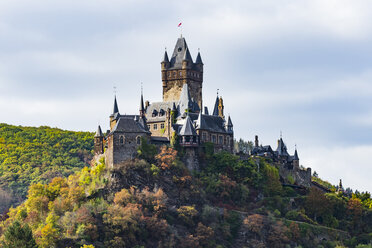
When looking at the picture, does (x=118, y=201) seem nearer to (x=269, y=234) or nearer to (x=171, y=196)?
(x=171, y=196)

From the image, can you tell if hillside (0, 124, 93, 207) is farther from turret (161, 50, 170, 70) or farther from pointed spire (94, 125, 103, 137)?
pointed spire (94, 125, 103, 137)

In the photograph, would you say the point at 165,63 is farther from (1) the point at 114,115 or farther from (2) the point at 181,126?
(2) the point at 181,126

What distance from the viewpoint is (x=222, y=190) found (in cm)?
11238

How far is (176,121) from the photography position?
382ft

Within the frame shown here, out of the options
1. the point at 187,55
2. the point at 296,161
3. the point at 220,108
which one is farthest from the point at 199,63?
the point at 296,161

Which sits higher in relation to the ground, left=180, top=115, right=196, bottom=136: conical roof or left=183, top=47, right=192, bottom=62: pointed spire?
left=183, top=47, right=192, bottom=62: pointed spire

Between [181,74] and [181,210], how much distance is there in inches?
982

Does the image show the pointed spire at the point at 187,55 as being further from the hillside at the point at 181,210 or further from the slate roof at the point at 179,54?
the hillside at the point at 181,210

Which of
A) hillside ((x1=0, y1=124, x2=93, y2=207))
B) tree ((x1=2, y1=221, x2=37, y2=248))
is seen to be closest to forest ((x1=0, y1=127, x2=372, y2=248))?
tree ((x1=2, y1=221, x2=37, y2=248))

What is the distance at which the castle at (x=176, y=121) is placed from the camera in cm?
10819

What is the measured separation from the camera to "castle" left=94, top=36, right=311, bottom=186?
108 meters

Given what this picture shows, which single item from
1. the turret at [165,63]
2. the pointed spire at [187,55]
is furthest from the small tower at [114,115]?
the pointed spire at [187,55]

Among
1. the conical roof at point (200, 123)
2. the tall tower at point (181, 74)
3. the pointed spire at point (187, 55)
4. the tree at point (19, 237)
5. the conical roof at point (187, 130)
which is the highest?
the pointed spire at point (187, 55)

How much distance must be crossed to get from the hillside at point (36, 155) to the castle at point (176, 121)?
37620 mm
